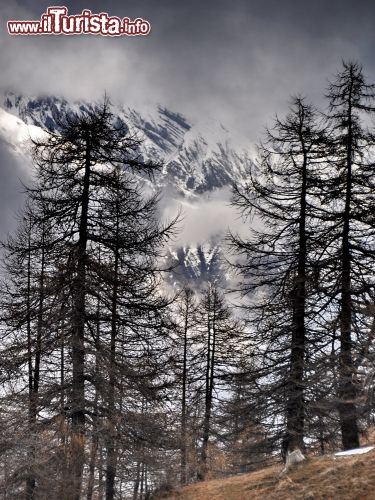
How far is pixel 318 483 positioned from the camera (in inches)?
263

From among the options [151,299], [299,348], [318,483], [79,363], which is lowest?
[318,483]

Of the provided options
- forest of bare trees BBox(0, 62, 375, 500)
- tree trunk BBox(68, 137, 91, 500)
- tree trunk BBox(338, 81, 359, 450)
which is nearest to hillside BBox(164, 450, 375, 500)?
forest of bare trees BBox(0, 62, 375, 500)

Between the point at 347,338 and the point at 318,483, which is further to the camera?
the point at 347,338

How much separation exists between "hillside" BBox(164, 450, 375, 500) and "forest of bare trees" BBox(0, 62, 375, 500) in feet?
6.50

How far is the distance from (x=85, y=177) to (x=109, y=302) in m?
3.43

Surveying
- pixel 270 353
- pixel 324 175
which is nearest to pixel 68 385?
pixel 270 353

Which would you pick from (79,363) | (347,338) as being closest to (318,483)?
(347,338)

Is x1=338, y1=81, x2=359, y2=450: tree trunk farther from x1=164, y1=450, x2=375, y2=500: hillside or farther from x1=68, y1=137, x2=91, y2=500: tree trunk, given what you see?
x1=68, y1=137, x2=91, y2=500: tree trunk

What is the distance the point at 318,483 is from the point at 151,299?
236 inches

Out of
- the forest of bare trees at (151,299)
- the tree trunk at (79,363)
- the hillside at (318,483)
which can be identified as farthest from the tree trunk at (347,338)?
the tree trunk at (79,363)

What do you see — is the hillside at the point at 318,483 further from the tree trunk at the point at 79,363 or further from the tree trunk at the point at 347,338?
the tree trunk at the point at 79,363

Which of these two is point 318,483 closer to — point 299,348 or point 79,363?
point 299,348

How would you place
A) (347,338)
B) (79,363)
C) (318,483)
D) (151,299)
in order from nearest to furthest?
(318,483), (79,363), (347,338), (151,299)

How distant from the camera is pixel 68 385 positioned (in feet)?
32.9
